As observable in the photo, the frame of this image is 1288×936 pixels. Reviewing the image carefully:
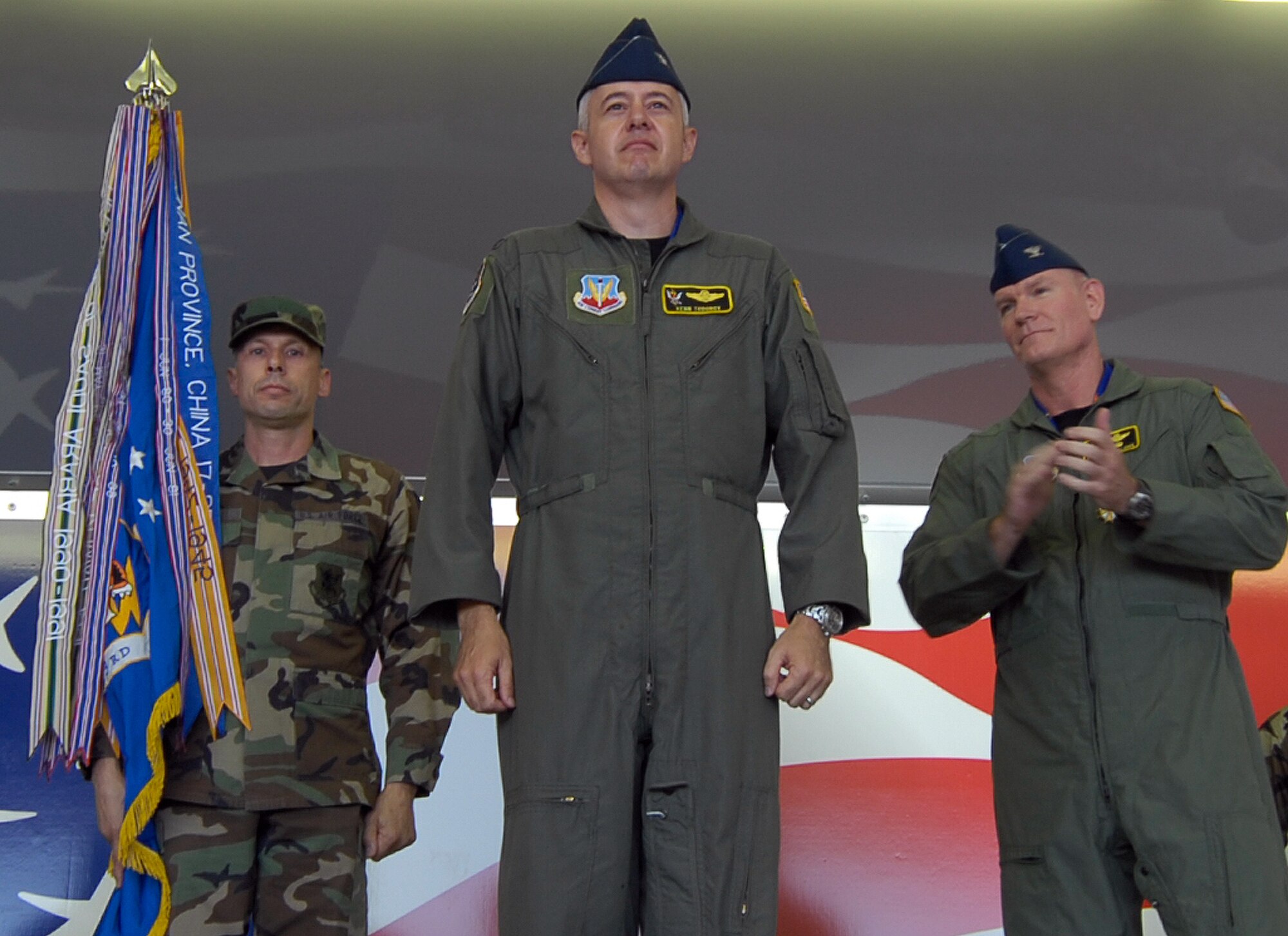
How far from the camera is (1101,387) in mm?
2775

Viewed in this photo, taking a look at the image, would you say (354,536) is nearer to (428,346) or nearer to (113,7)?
(428,346)

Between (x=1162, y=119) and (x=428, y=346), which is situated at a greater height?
(x=1162, y=119)

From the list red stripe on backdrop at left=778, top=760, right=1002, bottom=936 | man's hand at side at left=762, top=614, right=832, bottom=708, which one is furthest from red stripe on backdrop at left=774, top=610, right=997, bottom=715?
man's hand at side at left=762, top=614, right=832, bottom=708

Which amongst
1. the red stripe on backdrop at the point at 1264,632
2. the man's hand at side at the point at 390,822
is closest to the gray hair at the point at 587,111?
the man's hand at side at the point at 390,822

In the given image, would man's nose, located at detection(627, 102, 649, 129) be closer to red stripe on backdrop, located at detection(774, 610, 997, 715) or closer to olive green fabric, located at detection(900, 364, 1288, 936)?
olive green fabric, located at detection(900, 364, 1288, 936)

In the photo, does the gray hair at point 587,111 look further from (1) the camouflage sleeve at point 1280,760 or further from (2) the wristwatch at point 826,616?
(1) the camouflage sleeve at point 1280,760

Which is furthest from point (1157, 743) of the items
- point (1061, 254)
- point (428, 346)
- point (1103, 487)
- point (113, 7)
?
point (113, 7)

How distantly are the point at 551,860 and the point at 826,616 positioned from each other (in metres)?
0.51

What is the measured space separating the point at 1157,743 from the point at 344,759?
1.42 meters

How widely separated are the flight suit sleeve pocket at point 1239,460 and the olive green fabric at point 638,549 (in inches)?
28.4

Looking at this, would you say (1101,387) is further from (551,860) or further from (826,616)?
(551,860)

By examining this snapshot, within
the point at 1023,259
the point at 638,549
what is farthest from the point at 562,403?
the point at 1023,259

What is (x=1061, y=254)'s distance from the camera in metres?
2.85

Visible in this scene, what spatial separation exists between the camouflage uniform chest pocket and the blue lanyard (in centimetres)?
129
